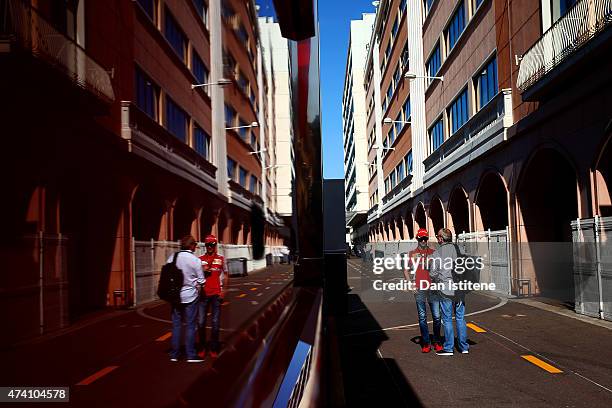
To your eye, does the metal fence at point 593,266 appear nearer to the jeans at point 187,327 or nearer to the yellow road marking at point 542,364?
the yellow road marking at point 542,364

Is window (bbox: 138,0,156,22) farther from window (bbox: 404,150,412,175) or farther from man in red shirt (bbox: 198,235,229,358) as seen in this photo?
window (bbox: 404,150,412,175)

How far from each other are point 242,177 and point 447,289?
24.9ft

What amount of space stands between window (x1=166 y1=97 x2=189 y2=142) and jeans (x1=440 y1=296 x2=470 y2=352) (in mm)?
8095

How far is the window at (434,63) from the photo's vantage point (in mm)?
27156

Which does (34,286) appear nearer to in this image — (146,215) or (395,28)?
(146,215)

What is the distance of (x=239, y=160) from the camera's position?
60.7 inches

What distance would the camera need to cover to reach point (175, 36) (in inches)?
42.7

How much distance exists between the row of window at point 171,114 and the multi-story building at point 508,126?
659 centimetres

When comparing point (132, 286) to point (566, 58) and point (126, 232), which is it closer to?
point (126, 232)

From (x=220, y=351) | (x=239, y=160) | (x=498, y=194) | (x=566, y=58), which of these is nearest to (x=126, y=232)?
(x=220, y=351)

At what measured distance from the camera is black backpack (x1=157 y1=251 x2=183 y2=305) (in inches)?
37.8

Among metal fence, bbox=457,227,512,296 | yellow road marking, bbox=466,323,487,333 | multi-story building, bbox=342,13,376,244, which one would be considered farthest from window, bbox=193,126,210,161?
metal fence, bbox=457,227,512,296

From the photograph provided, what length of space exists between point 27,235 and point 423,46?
101 ft

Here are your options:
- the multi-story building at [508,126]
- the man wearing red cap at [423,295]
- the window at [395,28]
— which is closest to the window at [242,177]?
the multi-story building at [508,126]
